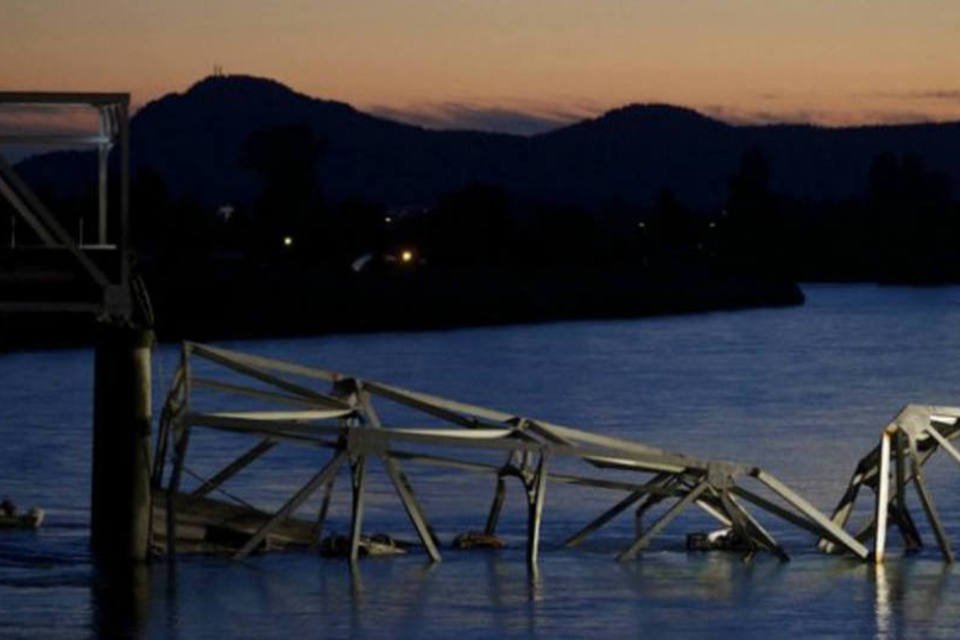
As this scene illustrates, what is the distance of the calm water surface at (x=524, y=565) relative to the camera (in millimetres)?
28375

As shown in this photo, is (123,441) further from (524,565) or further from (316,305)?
(316,305)

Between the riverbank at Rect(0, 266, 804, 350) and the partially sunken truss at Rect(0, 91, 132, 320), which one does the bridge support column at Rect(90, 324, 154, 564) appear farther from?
the riverbank at Rect(0, 266, 804, 350)

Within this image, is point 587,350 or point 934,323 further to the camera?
point 934,323

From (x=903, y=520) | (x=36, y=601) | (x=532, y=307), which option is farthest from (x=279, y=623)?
(x=532, y=307)

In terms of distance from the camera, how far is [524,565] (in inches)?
1345

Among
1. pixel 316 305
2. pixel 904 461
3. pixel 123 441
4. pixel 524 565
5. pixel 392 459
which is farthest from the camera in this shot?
pixel 316 305

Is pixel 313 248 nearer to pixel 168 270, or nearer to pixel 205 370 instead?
pixel 168 270

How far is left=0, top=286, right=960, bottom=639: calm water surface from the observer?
1117 inches

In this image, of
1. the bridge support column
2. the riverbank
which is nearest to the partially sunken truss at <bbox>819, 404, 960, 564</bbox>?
the bridge support column

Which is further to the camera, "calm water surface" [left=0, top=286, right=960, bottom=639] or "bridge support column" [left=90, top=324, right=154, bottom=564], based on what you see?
"bridge support column" [left=90, top=324, right=154, bottom=564]

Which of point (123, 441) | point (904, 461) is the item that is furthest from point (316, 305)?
point (123, 441)

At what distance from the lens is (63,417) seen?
74.2m

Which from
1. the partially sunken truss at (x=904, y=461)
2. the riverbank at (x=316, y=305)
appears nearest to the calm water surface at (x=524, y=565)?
the partially sunken truss at (x=904, y=461)

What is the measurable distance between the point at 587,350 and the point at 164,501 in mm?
104643
